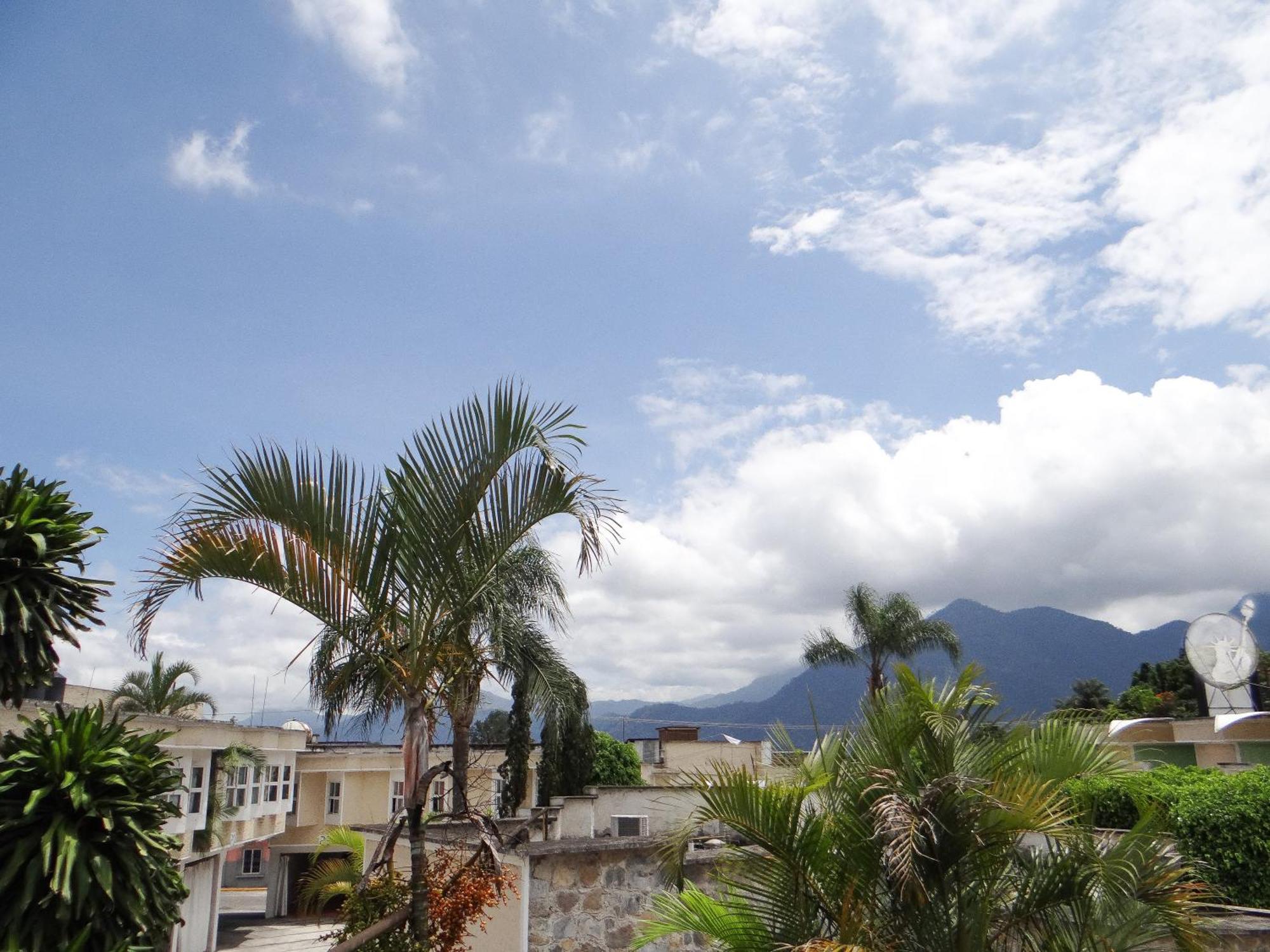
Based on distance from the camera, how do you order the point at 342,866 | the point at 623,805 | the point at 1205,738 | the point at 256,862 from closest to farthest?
1. the point at 623,805
2. the point at 342,866
3. the point at 1205,738
4. the point at 256,862

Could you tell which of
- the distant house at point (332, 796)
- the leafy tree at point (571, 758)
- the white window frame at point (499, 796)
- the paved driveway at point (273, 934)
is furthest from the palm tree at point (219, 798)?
the distant house at point (332, 796)

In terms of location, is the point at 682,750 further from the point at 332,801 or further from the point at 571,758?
the point at 332,801

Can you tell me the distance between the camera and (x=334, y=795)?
34.2 metres

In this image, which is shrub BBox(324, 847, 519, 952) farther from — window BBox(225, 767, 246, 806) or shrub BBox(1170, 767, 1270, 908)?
window BBox(225, 767, 246, 806)

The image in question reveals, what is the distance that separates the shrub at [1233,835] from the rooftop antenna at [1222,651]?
10992 millimetres

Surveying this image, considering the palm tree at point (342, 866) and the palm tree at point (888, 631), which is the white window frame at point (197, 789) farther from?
the palm tree at point (888, 631)

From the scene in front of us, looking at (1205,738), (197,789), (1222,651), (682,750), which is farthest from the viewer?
(682,750)

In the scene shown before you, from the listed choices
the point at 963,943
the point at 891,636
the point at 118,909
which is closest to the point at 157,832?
the point at 118,909

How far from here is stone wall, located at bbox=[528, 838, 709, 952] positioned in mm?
7840

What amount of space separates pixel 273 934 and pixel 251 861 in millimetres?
19140

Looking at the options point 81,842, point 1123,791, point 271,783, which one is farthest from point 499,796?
point 81,842

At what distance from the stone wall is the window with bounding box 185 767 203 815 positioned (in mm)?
16811

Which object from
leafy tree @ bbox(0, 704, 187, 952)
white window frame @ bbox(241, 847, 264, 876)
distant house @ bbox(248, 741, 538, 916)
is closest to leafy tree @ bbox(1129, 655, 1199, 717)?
distant house @ bbox(248, 741, 538, 916)

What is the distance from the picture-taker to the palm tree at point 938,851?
4359mm
